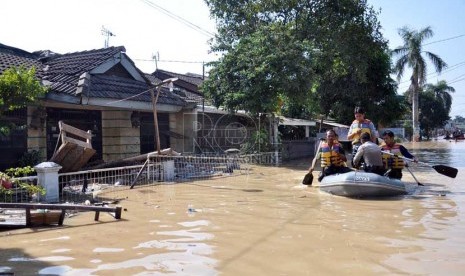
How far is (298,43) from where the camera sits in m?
18.2

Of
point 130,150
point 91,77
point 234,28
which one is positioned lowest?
point 130,150

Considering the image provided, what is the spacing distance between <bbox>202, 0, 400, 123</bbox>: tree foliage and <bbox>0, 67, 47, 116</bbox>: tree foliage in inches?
398

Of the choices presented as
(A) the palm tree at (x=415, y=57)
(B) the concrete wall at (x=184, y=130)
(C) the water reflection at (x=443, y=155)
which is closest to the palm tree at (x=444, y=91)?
(A) the palm tree at (x=415, y=57)

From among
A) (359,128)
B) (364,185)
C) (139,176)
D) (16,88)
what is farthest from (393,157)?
(16,88)

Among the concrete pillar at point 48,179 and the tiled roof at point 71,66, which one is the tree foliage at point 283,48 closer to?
the tiled roof at point 71,66

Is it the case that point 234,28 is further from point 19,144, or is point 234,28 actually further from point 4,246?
point 4,246

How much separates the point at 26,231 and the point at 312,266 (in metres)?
4.53

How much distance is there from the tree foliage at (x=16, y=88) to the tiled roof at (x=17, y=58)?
16.1 feet

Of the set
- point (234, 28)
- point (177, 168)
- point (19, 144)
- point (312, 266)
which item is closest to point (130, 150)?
point (177, 168)

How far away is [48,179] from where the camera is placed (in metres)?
9.40

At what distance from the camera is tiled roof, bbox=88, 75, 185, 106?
46.7 ft

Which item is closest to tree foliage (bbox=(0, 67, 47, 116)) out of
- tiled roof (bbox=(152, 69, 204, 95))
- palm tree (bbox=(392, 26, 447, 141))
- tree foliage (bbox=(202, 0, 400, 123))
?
tree foliage (bbox=(202, 0, 400, 123))

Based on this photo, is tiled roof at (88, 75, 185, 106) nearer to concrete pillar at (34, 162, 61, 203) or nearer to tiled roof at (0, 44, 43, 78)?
tiled roof at (0, 44, 43, 78)

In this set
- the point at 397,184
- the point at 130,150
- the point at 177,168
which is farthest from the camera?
the point at 130,150
